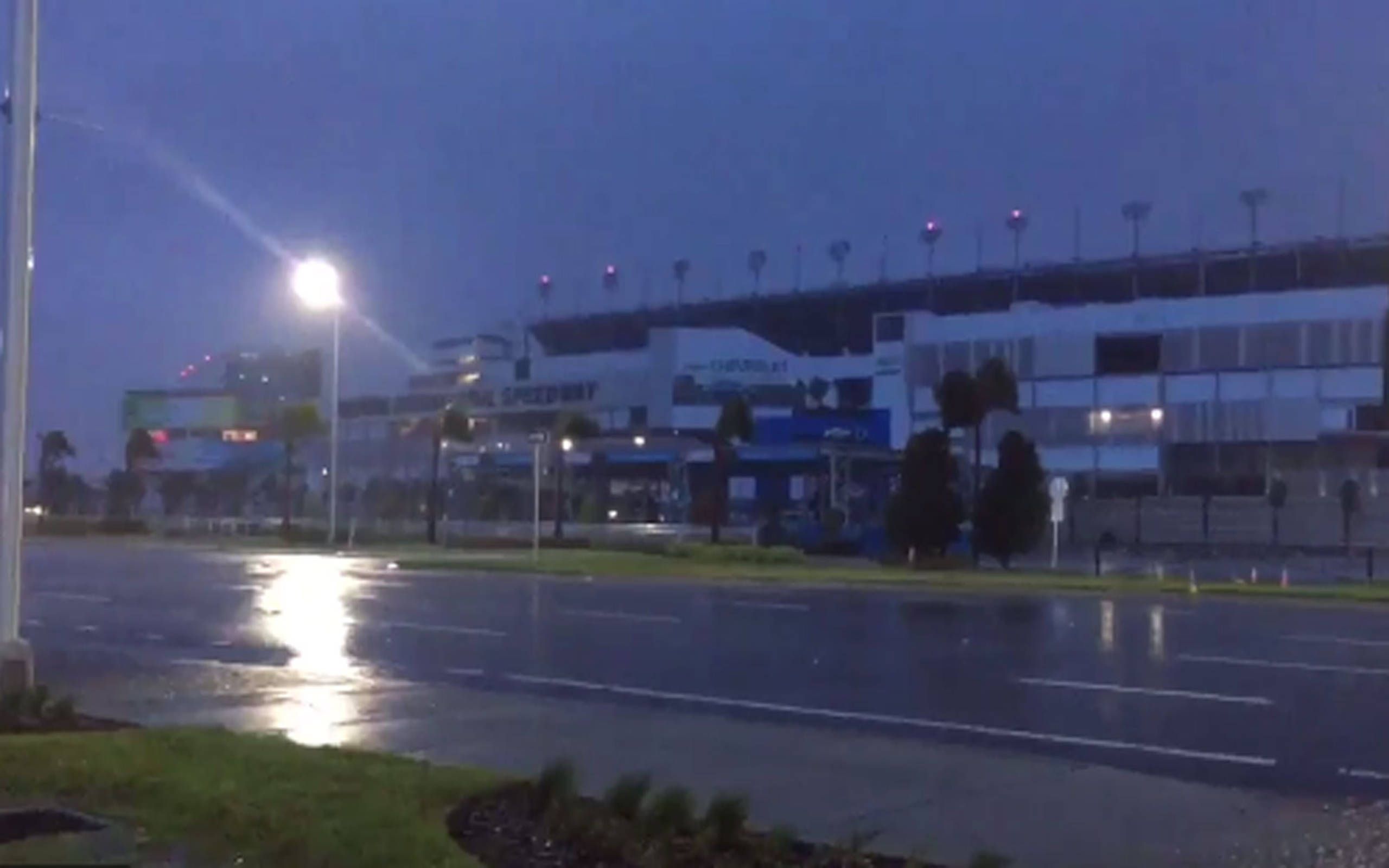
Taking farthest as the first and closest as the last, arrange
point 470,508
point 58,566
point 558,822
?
point 470,508 → point 58,566 → point 558,822

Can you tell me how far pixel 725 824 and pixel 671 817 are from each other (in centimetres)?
30

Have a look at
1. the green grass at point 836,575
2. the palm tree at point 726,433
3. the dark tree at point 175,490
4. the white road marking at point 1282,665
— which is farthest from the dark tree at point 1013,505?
the dark tree at point 175,490

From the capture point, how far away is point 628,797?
9.23m

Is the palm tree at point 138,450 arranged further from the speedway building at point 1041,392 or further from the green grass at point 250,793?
the green grass at point 250,793

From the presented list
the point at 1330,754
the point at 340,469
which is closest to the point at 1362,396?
the point at 340,469

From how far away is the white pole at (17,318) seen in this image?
13.8m

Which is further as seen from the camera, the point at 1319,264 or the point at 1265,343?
the point at 1319,264

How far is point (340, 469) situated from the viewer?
96.1 metres

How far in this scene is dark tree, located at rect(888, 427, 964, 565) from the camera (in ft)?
145

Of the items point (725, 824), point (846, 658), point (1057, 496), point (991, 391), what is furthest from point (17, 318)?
point (991, 391)

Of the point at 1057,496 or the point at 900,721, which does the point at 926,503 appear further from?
the point at 900,721

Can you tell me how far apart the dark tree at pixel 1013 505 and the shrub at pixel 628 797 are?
115 feet

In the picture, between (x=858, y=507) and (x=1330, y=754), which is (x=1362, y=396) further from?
(x=1330, y=754)

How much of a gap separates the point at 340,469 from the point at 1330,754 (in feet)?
283
